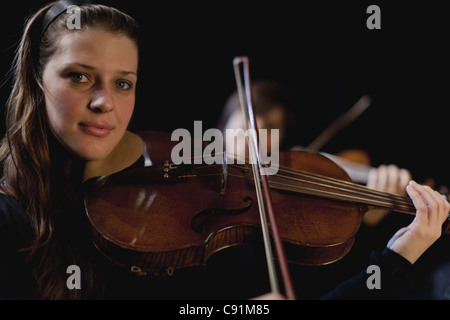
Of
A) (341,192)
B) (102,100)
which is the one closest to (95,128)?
(102,100)

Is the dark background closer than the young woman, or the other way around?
the young woman

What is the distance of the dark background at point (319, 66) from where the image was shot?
186cm

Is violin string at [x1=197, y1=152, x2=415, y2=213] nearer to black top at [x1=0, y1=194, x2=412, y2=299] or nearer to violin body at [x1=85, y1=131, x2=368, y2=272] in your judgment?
violin body at [x1=85, y1=131, x2=368, y2=272]

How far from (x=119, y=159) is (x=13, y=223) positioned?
321mm

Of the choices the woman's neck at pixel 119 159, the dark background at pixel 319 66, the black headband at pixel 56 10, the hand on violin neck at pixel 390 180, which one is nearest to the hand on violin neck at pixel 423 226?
the hand on violin neck at pixel 390 180

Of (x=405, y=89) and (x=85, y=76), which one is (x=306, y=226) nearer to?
(x=85, y=76)

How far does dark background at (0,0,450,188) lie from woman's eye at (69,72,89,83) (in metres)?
0.80

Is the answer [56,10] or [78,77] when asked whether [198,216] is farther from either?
[56,10]

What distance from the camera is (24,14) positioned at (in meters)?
1.31

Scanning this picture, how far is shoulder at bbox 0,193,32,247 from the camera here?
0.82 meters

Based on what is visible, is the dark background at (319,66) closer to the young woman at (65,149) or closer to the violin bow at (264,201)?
the young woman at (65,149)

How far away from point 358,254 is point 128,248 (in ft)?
4.14

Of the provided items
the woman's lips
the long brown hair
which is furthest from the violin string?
the long brown hair

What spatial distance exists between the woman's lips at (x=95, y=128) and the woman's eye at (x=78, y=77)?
0.37ft
